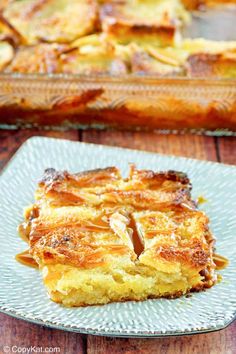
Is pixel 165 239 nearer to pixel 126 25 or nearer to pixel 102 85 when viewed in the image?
pixel 102 85

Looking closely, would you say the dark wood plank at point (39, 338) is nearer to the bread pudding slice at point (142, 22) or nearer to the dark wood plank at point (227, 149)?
the dark wood plank at point (227, 149)

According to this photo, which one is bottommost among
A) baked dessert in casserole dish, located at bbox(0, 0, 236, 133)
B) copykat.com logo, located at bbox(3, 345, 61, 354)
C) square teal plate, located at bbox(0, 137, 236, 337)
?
copykat.com logo, located at bbox(3, 345, 61, 354)

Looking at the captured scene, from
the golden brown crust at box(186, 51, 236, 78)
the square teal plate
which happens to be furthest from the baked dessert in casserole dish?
the square teal plate

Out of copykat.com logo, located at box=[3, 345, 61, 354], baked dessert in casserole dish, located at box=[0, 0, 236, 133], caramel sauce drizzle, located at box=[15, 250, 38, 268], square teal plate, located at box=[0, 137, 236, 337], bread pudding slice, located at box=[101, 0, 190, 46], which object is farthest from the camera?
bread pudding slice, located at box=[101, 0, 190, 46]

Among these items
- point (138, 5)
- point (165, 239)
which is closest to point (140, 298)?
point (165, 239)

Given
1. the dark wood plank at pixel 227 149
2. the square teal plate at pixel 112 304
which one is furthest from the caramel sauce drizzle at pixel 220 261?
the dark wood plank at pixel 227 149

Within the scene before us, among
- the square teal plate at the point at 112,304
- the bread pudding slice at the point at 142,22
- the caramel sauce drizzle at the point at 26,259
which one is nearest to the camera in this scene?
the square teal plate at the point at 112,304

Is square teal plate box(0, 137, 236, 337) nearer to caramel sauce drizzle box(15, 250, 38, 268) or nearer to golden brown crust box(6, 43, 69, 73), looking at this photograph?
caramel sauce drizzle box(15, 250, 38, 268)
